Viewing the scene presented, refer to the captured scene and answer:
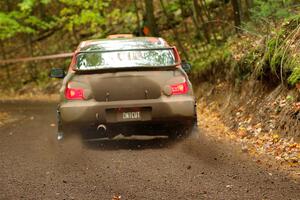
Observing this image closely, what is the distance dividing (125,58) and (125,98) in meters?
0.81

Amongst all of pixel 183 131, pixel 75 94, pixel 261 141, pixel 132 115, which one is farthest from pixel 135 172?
pixel 261 141

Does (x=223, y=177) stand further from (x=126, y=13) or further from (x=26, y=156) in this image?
(x=126, y=13)

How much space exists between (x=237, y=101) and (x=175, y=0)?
12.7 metres

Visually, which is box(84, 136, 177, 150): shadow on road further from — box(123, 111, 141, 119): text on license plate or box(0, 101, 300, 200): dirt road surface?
box(123, 111, 141, 119): text on license plate

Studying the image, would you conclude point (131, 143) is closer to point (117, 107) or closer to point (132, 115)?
point (132, 115)

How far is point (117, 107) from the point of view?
30.0ft

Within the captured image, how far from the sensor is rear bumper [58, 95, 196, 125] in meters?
9.15

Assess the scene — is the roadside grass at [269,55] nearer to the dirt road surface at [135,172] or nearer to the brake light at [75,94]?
the dirt road surface at [135,172]

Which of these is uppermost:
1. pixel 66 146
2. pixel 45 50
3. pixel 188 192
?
pixel 188 192

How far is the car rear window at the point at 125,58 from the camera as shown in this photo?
9484mm

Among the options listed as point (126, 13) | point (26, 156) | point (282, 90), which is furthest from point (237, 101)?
point (126, 13)

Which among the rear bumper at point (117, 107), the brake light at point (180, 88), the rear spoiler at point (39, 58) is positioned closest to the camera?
the rear bumper at point (117, 107)

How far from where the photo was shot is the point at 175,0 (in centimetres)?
2478

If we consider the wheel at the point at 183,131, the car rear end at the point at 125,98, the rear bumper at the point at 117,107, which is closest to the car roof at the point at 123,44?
the car rear end at the point at 125,98
